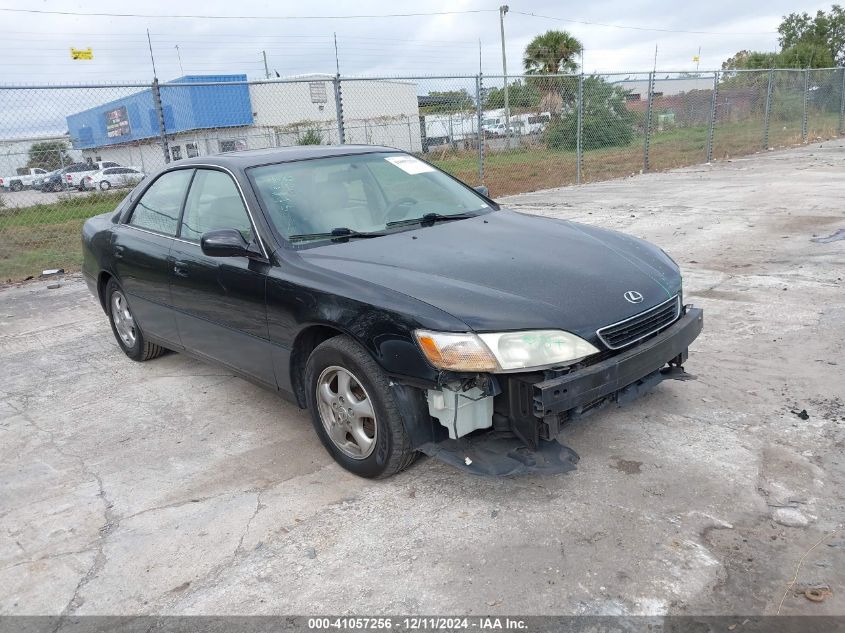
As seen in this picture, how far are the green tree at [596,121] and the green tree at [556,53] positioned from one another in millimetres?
16904

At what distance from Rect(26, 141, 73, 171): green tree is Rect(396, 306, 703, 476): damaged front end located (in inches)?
336

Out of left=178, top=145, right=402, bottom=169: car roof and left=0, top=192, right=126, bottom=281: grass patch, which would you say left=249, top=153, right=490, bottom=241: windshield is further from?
left=0, top=192, right=126, bottom=281: grass patch

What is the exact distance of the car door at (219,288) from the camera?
3.76 m

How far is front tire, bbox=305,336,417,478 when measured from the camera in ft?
10.1

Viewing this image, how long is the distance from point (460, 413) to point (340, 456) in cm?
84

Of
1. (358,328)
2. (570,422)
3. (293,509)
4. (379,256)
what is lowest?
(293,509)

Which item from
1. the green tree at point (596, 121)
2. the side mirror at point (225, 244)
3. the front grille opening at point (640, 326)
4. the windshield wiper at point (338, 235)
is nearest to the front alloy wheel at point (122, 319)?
the side mirror at point (225, 244)

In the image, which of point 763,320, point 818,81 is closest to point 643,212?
point 763,320

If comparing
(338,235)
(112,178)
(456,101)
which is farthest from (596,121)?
(338,235)

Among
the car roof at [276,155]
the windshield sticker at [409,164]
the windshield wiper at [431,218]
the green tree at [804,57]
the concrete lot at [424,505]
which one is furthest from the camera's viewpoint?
the green tree at [804,57]

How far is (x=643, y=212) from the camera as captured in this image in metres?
10.5

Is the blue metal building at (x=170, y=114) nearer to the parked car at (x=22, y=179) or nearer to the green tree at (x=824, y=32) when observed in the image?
the parked car at (x=22, y=179)

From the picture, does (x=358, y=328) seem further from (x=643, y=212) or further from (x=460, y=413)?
(x=643, y=212)

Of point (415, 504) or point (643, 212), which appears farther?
point (643, 212)
